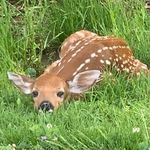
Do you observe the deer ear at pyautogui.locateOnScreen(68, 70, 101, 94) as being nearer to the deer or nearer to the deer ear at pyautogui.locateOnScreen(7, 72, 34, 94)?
the deer

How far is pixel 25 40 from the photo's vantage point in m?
8.38

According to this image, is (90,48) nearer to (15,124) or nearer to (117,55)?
(117,55)

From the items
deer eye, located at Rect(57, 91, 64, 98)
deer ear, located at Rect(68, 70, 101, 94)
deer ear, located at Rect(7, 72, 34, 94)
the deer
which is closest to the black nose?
the deer

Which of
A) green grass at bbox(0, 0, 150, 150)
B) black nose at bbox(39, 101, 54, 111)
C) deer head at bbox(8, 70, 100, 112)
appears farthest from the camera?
deer head at bbox(8, 70, 100, 112)

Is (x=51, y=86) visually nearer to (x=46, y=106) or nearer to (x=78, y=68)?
(x=46, y=106)

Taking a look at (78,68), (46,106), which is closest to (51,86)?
(46,106)

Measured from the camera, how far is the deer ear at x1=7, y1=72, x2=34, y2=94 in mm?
7103

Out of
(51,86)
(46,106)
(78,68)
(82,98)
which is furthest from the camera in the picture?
(78,68)

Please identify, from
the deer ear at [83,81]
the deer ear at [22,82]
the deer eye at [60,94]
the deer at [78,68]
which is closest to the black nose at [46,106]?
the deer at [78,68]

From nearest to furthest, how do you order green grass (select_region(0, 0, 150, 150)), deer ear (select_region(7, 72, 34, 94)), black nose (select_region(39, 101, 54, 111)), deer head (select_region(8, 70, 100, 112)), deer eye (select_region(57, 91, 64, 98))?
1. green grass (select_region(0, 0, 150, 150))
2. black nose (select_region(39, 101, 54, 111))
3. deer head (select_region(8, 70, 100, 112))
4. deer eye (select_region(57, 91, 64, 98))
5. deer ear (select_region(7, 72, 34, 94))

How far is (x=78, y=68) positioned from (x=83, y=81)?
1.18ft

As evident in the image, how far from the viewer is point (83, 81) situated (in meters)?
7.15

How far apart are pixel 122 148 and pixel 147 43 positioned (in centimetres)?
266

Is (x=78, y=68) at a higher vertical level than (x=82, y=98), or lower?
higher
